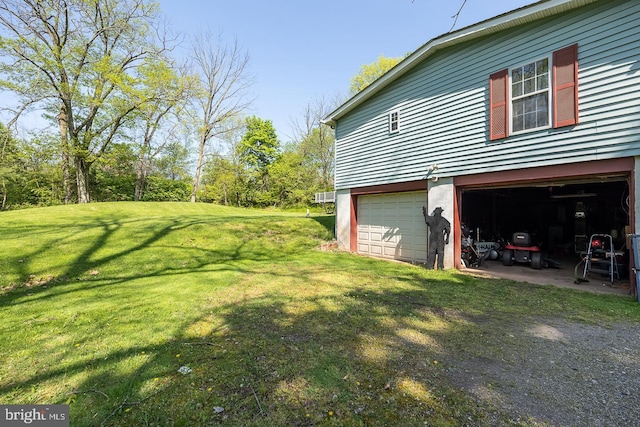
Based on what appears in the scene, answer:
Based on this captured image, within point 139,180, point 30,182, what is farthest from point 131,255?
point 30,182

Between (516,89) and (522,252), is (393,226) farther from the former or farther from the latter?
(516,89)

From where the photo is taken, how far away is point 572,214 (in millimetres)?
11812

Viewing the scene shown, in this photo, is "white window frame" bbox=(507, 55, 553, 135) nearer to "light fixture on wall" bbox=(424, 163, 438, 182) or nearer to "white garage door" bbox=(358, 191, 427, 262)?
"light fixture on wall" bbox=(424, 163, 438, 182)

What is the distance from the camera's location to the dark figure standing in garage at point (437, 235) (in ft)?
24.1

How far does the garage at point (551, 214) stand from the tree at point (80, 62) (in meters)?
19.9

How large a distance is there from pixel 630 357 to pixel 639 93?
4625mm

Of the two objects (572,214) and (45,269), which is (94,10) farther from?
(572,214)

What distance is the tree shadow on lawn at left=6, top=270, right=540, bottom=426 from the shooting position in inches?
82.4

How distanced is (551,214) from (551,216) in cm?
9

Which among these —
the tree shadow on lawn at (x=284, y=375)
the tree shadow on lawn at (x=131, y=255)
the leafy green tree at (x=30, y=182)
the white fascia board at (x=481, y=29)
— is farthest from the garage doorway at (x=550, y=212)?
the leafy green tree at (x=30, y=182)

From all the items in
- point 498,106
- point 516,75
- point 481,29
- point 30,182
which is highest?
point 481,29

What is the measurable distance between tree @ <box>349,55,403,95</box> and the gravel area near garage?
90.1ft

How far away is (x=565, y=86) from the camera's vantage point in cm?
555

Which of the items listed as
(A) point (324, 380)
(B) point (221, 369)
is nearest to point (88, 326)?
(B) point (221, 369)
